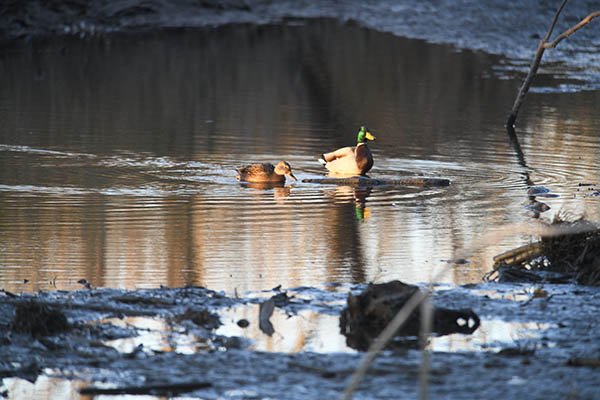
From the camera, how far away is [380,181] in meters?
14.0

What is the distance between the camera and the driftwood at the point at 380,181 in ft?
45.1

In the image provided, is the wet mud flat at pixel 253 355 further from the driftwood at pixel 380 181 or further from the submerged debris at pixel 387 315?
the driftwood at pixel 380 181

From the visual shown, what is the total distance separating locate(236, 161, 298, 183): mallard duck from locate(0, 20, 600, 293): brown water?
0.74ft

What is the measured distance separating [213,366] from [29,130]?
40.4 ft

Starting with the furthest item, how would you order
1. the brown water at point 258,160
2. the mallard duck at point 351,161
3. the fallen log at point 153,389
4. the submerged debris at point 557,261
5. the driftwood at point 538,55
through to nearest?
the driftwood at point 538,55
the mallard duck at point 351,161
the brown water at point 258,160
the submerged debris at point 557,261
the fallen log at point 153,389

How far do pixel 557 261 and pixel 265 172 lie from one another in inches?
221

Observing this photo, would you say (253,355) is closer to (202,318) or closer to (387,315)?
(202,318)

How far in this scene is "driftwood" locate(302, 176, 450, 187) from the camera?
13.8 meters

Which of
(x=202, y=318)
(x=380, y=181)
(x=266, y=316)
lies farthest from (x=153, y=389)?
(x=380, y=181)

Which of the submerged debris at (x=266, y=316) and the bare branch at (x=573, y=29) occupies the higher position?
the bare branch at (x=573, y=29)

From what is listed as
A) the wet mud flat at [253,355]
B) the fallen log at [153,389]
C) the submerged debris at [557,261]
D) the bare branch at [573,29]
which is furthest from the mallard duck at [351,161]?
the fallen log at [153,389]

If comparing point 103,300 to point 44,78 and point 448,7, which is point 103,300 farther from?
point 448,7

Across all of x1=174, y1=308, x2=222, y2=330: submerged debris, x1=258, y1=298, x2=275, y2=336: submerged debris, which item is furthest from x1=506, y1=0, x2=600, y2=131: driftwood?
x1=174, y1=308, x2=222, y2=330: submerged debris

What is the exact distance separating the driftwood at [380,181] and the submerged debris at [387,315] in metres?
6.48
